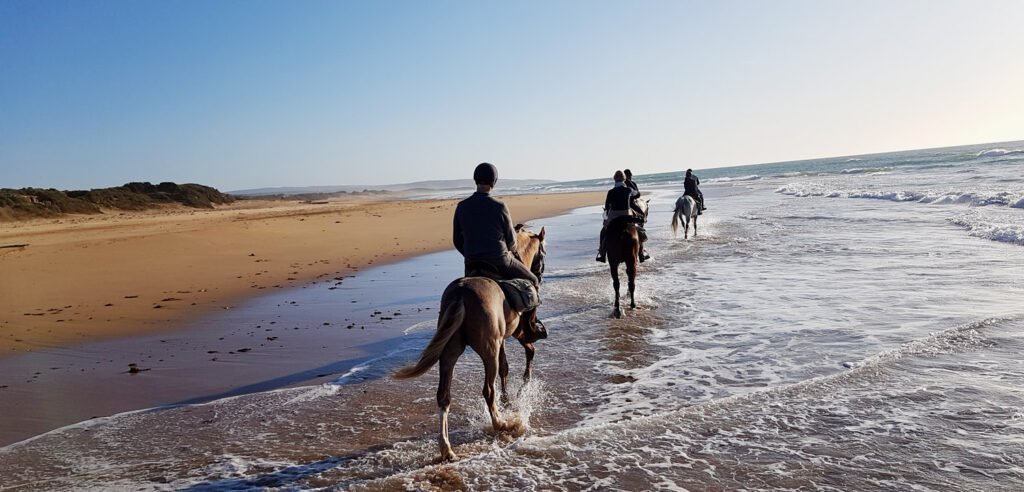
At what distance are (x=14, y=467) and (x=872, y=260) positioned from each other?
46.9 ft

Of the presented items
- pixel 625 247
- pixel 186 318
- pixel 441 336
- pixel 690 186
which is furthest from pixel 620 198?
pixel 690 186

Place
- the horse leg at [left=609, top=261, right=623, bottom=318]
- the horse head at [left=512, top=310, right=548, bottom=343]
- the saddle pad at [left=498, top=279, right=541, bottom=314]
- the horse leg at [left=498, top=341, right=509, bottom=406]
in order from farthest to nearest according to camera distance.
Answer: the horse leg at [left=609, top=261, right=623, bottom=318]
the horse head at [left=512, top=310, right=548, bottom=343]
the horse leg at [left=498, top=341, right=509, bottom=406]
the saddle pad at [left=498, top=279, right=541, bottom=314]

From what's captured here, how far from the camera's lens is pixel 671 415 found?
18.0ft

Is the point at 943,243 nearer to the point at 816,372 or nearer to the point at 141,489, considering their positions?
the point at 816,372

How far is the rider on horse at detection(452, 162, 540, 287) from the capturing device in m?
5.77

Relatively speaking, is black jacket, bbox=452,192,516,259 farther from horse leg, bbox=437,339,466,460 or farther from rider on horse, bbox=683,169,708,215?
rider on horse, bbox=683,169,708,215

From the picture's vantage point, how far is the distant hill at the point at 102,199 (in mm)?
32612

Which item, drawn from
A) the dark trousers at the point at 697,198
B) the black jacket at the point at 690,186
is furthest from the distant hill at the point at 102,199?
the dark trousers at the point at 697,198

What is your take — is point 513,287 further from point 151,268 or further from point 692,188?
point 692,188

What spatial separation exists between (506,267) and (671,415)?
2.05 metres

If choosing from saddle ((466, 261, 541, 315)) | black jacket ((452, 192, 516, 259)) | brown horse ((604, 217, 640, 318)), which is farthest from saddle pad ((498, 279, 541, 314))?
brown horse ((604, 217, 640, 318))

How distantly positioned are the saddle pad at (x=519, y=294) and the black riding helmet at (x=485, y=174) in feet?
3.24

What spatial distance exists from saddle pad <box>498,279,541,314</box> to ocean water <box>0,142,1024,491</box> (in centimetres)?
104

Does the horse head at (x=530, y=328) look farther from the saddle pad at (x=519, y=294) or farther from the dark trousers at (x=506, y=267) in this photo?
the saddle pad at (x=519, y=294)
